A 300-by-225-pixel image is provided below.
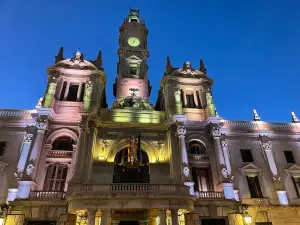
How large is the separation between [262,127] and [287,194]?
7.97m

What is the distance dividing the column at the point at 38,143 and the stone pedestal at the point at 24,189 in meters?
0.83

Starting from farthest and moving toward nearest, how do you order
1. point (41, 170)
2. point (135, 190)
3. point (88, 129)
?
point (88, 129) → point (41, 170) → point (135, 190)

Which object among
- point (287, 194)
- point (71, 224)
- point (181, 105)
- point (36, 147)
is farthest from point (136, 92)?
point (287, 194)

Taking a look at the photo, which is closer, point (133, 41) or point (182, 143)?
point (182, 143)

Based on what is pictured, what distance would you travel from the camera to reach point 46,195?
20.7m

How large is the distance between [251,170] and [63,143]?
2049 centimetres

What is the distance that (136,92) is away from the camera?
109 ft

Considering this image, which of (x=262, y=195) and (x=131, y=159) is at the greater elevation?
(x=131, y=159)

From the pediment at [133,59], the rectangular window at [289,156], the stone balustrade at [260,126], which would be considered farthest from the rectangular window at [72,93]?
the rectangular window at [289,156]

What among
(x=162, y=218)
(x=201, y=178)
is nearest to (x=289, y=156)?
(x=201, y=178)

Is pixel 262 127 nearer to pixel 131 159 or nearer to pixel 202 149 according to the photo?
pixel 202 149

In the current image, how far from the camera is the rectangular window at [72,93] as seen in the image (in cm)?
2802

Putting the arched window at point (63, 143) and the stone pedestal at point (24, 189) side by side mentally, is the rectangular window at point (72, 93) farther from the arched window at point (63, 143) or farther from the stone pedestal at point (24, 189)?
the stone pedestal at point (24, 189)

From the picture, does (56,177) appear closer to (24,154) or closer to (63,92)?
(24,154)
